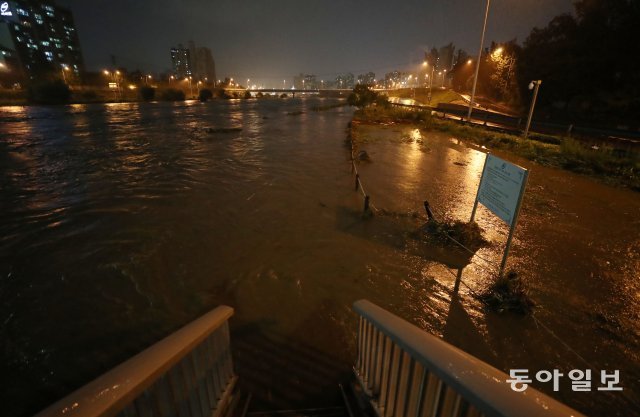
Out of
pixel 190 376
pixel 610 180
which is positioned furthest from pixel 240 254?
pixel 610 180

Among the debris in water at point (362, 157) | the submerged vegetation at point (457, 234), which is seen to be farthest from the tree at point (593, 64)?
the submerged vegetation at point (457, 234)

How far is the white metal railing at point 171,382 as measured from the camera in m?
1.39

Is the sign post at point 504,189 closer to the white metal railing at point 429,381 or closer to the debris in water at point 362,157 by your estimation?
the white metal railing at point 429,381

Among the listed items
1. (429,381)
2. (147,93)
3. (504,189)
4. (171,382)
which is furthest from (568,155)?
(147,93)

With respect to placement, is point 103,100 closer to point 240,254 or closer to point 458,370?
point 240,254

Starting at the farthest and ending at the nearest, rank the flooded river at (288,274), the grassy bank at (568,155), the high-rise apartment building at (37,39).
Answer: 1. the high-rise apartment building at (37,39)
2. the grassy bank at (568,155)
3. the flooded river at (288,274)

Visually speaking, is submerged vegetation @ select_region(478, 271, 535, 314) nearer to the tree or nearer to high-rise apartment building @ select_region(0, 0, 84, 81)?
the tree

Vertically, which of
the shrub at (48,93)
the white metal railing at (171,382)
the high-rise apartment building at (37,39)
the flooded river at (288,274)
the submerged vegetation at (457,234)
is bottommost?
the flooded river at (288,274)

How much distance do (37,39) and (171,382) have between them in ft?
515

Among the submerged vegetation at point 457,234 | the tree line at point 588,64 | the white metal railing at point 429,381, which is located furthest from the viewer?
the tree line at point 588,64

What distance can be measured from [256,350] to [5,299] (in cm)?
473

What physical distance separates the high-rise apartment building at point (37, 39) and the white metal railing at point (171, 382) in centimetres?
10496

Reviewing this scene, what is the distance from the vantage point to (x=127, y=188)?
429 inches

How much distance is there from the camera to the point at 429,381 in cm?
185
